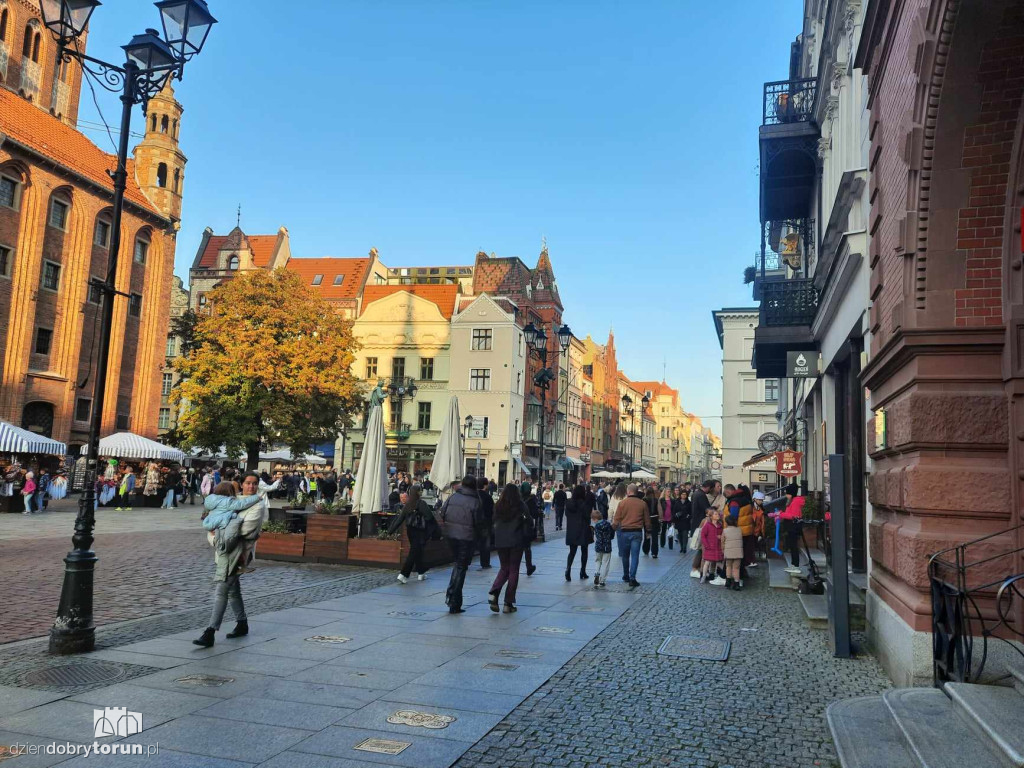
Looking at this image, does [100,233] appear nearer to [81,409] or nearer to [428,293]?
[81,409]

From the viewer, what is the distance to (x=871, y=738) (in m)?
5.18

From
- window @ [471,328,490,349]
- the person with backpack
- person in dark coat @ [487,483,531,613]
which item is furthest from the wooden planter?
window @ [471,328,490,349]

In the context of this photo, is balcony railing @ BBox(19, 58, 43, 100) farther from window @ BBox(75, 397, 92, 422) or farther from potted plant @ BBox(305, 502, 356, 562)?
potted plant @ BBox(305, 502, 356, 562)

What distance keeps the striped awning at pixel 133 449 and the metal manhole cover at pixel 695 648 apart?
30.3 meters

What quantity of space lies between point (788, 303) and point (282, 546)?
454 inches

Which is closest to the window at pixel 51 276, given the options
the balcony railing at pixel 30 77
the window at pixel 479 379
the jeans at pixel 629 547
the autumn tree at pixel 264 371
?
the autumn tree at pixel 264 371

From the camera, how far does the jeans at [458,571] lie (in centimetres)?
1034

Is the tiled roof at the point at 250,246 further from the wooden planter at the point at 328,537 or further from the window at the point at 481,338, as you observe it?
the wooden planter at the point at 328,537

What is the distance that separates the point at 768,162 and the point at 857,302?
28.5 feet

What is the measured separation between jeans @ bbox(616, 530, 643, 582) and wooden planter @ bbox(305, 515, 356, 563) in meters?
5.14

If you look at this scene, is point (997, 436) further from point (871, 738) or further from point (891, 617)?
point (871, 738)

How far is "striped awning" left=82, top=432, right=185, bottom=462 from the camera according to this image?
33.5m

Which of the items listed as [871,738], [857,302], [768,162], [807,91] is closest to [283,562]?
[857,302]

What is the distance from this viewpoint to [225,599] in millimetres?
7988
